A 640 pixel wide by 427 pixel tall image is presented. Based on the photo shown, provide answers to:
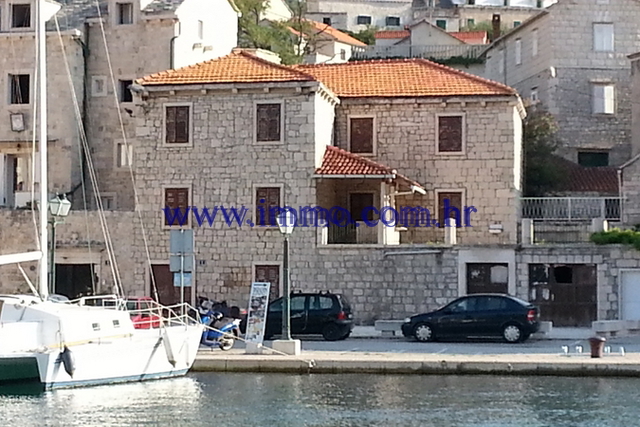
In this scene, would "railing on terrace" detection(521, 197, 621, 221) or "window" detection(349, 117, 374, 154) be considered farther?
"railing on terrace" detection(521, 197, 621, 221)

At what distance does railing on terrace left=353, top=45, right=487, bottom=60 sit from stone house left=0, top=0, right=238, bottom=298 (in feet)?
91.9

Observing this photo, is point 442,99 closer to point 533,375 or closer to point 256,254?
point 256,254

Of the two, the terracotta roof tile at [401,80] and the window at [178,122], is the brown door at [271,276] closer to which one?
the window at [178,122]

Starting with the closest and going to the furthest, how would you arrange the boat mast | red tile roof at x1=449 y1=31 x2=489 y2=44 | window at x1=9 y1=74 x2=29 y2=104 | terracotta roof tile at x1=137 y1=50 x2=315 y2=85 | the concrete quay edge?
1. the concrete quay edge
2. the boat mast
3. terracotta roof tile at x1=137 y1=50 x2=315 y2=85
4. window at x1=9 y1=74 x2=29 y2=104
5. red tile roof at x1=449 y1=31 x2=489 y2=44

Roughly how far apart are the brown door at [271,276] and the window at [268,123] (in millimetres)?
4166

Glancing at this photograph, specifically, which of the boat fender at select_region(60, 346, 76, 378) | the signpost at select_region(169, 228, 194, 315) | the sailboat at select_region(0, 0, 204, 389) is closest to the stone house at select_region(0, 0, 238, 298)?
the signpost at select_region(169, 228, 194, 315)

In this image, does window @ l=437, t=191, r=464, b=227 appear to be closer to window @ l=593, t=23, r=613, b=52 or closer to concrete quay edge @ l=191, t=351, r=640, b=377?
concrete quay edge @ l=191, t=351, r=640, b=377

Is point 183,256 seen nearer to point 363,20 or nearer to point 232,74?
point 232,74

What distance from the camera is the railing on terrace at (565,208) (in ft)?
128

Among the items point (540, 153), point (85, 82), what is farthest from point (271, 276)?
point (540, 153)

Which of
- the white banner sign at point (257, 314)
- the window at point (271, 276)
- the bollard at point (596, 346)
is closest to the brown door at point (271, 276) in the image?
the window at point (271, 276)

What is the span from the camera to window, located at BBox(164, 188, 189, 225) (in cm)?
3662

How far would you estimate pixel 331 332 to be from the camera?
31500 mm

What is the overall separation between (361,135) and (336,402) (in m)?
18.1
